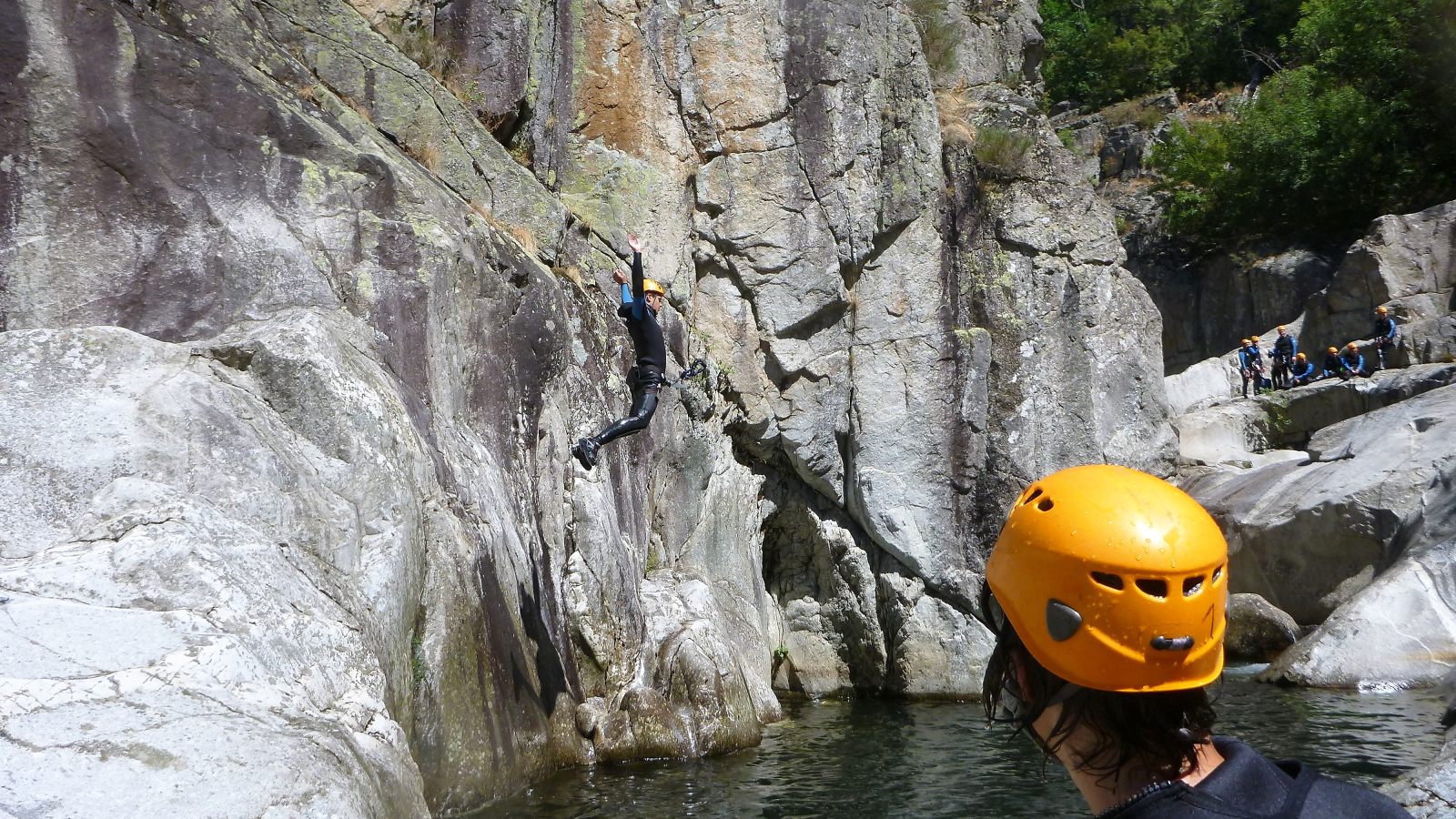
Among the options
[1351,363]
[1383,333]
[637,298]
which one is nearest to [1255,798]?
[637,298]

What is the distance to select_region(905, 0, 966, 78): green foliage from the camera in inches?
724

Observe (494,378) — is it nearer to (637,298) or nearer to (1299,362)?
(637,298)

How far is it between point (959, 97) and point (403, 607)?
1463 centimetres

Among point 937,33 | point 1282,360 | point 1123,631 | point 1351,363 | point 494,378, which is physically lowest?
point 1123,631

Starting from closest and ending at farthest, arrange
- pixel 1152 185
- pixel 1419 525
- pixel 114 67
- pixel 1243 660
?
pixel 114 67 < pixel 1419 525 < pixel 1243 660 < pixel 1152 185

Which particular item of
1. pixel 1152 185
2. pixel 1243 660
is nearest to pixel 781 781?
pixel 1243 660

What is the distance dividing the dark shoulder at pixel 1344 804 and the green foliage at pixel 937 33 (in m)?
18.3

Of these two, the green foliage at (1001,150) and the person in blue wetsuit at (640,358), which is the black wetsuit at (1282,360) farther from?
the person in blue wetsuit at (640,358)

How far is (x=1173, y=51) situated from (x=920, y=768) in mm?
39420

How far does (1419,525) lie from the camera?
548 inches

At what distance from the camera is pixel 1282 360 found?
24719mm

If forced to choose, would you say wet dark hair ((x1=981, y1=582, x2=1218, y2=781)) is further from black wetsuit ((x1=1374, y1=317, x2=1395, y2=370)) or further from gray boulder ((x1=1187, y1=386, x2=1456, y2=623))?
black wetsuit ((x1=1374, y1=317, x2=1395, y2=370))

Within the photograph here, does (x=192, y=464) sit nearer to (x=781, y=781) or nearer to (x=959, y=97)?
(x=781, y=781)

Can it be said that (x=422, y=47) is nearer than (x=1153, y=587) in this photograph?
No
